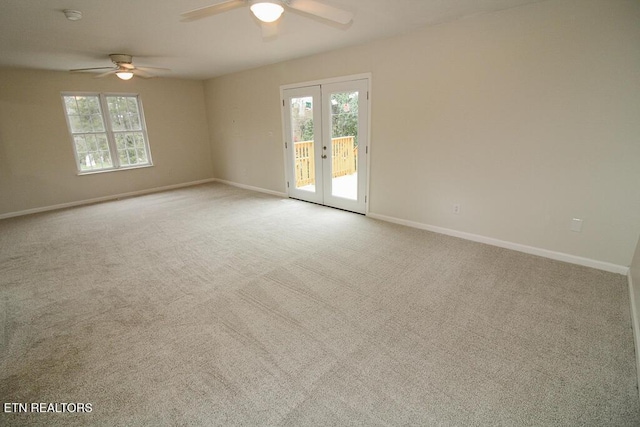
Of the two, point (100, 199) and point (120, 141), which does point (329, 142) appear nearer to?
point (120, 141)

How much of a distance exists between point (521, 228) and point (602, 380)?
186 centimetres

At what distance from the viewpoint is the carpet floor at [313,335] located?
154 centimetres

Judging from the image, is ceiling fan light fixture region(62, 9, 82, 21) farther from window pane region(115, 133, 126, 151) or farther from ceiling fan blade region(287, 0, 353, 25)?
window pane region(115, 133, 126, 151)

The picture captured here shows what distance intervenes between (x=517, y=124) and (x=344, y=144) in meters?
2.31

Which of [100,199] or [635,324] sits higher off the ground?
[100,199]

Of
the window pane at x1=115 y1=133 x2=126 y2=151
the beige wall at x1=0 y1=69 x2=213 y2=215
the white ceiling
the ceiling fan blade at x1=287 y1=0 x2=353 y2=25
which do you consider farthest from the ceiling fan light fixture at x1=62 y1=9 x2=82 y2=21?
the window pane at x1=115 y1=133 x2=126 y2=151

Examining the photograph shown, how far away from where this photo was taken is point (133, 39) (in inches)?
136

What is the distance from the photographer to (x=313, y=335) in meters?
2.07

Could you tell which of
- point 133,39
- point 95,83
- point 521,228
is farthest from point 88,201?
point 521,228

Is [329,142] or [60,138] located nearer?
[329,142]

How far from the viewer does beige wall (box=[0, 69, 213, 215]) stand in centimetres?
481

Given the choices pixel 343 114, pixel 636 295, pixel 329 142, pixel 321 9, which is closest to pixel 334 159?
pixel 329 142

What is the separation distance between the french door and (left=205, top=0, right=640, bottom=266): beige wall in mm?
241

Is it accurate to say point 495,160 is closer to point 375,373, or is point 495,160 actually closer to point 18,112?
point 375,373
